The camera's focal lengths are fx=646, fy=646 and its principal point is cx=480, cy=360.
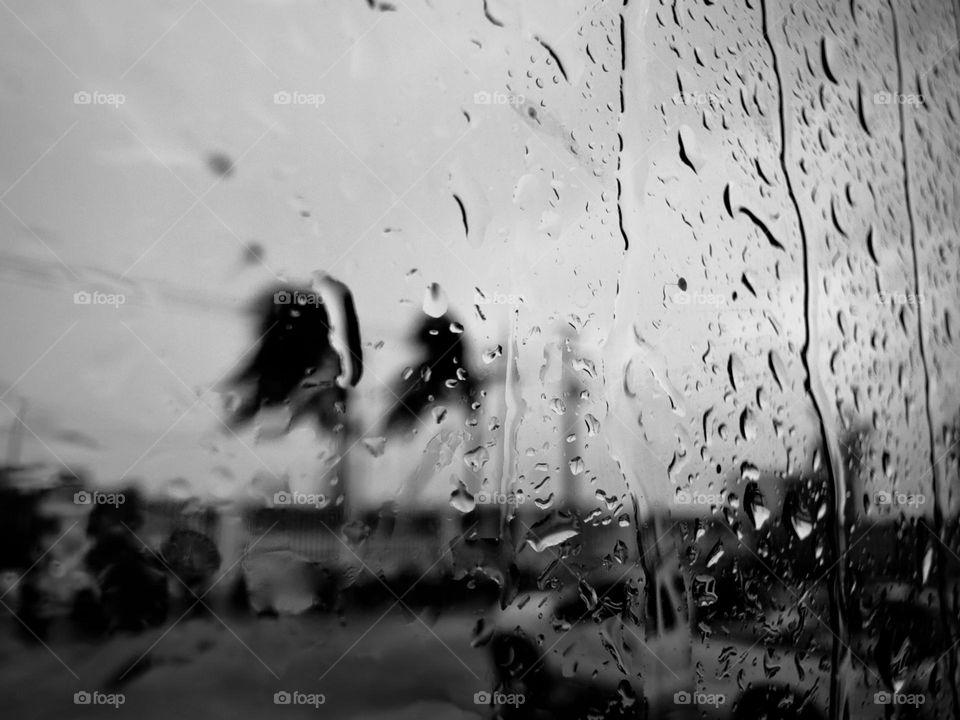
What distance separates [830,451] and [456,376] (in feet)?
1.86

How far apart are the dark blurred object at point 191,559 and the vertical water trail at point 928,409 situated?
1.05 meters

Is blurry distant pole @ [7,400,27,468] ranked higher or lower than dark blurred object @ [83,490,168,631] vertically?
higher

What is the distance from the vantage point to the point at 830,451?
37.8 inches

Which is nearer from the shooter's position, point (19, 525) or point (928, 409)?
point (19, 525)

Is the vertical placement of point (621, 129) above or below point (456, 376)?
above

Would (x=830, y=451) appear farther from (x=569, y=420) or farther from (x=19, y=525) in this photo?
(x=19, y=525)

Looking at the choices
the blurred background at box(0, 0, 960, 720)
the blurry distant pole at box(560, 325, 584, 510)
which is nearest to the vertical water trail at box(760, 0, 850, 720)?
the blurred background at box(0, 0, 960, 720)

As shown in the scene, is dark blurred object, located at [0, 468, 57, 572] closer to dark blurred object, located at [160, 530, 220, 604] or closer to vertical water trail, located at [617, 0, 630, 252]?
dark blurred object, located at [160, 530, 220, 604]

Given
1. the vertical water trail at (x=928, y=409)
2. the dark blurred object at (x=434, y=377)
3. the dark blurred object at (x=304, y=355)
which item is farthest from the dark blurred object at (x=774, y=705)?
the dark blurred object at (x=304, y=355)

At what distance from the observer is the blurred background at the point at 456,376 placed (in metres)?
0.85

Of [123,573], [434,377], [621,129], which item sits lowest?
[123,573]

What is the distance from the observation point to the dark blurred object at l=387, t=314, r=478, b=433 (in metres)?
0.88

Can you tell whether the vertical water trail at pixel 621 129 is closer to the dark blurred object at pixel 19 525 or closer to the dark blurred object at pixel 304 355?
the dark blurred object at pixel 304 355

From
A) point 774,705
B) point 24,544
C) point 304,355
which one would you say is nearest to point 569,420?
point 304,355
